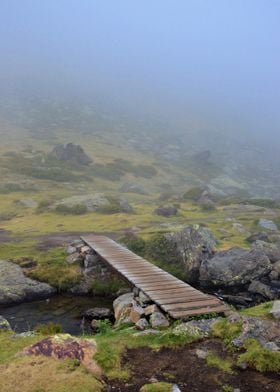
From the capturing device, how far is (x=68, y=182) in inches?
3179

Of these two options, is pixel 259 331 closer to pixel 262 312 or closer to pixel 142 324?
pixel 262 312

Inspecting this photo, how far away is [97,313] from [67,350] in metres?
11.3

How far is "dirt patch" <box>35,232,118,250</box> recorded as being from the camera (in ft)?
119

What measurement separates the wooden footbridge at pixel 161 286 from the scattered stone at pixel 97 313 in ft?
7.28

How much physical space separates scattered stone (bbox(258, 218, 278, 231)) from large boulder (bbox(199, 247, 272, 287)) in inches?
601

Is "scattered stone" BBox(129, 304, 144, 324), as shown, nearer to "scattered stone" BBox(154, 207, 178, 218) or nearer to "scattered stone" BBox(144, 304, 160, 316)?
"scattered stone" BBox(144, 304, 160, 316)

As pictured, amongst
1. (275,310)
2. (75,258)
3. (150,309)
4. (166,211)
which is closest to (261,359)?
(275,310)

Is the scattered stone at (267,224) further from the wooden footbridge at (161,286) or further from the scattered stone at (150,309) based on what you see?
the scattered stone at (150,309)

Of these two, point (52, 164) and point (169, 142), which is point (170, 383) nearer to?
point (52, 164)

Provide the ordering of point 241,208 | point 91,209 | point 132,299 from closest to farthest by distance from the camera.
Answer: point 132,299 < point 91,209 < point 241,208

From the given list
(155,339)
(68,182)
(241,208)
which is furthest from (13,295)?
(68,182)

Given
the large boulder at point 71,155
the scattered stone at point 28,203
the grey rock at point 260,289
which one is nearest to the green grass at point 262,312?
the grey rock at point 260,289

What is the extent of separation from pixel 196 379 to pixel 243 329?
353 cm

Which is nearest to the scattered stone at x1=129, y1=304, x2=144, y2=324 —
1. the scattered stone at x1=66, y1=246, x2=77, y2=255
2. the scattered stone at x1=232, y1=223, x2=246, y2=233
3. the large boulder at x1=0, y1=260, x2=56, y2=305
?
the large boulder at x1=0, y1=260, x2=56, y2=305
